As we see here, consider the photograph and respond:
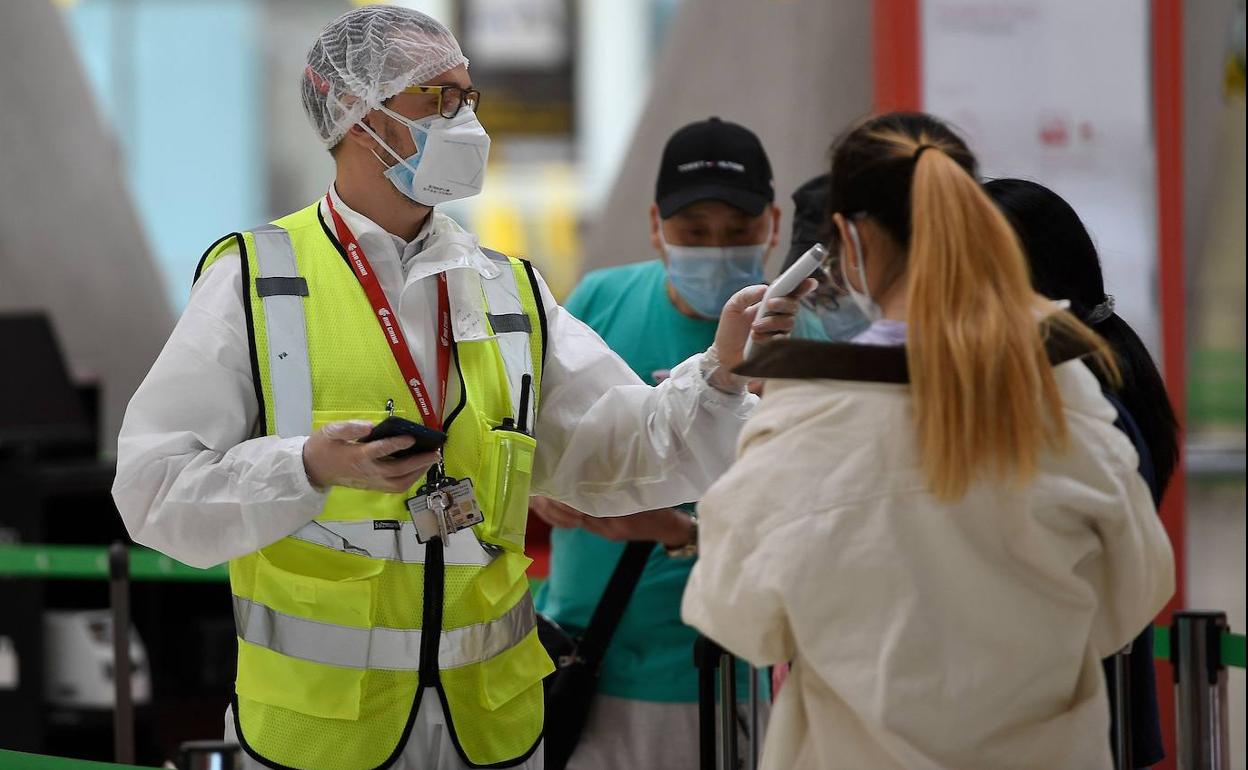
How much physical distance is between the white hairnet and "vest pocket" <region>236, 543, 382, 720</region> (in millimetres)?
676

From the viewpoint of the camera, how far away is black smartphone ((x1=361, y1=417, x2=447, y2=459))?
1877 millimetres

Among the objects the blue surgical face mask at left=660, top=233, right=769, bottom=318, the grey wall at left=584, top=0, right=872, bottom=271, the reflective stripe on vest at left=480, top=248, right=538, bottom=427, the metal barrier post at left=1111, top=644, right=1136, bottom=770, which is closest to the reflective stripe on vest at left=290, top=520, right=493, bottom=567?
the reflective stripe on vest at left=480, top=248, right=538, bottom=427

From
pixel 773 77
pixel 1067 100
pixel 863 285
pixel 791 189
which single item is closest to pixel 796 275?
pixel 863 285

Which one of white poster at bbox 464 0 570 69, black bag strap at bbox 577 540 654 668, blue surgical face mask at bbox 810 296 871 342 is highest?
white poster at bbox 464 0 570 69

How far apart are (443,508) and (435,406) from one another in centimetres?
16

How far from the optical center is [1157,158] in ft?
14.0

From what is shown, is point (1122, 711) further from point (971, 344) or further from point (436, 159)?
point (436, 159)

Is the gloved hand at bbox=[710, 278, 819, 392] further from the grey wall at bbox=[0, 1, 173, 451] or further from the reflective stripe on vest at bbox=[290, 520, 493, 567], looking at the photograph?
the grey wall at bbox=[0, 1, 173, 451]

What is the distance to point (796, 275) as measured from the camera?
204 centimetres

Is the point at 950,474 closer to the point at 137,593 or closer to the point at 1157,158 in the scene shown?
the point at 1157,158

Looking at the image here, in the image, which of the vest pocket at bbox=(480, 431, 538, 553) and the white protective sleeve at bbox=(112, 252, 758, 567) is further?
the vest pocket at bbox=(480, 431, 538, 553)

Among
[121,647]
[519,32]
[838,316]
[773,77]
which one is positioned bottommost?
[121,647]

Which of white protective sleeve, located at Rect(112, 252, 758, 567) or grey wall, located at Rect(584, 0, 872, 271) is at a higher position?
grey wall, located at Rect(584, 0, 872, 271)

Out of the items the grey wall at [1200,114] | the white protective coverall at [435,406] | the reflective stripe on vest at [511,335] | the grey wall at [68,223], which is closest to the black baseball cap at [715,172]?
the white protective coverall at [435,406]
